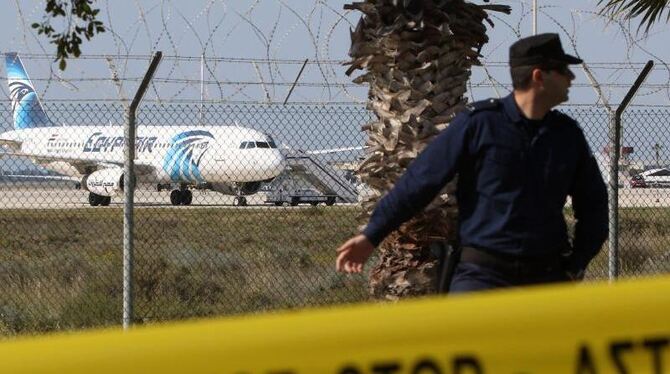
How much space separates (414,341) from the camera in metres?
3.23

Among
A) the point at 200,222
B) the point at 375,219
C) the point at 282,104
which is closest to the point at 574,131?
the point at 375,219

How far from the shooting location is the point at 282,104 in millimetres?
9727

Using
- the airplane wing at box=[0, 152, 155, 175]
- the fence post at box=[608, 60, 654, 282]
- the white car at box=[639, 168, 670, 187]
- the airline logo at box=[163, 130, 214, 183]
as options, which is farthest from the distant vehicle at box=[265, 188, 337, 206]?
the fence post at box=[608, 60, 654, 282]

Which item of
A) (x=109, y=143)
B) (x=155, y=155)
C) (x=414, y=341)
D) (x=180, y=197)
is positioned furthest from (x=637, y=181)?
(x=109, y=143)

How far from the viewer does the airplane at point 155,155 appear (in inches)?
1453

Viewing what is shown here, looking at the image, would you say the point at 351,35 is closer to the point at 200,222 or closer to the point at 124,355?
the point at 124,355

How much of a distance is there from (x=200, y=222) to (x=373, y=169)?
14.6m

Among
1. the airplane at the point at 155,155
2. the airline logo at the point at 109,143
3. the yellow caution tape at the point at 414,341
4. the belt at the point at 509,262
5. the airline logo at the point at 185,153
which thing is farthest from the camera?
the airline logo at the point at 109,143

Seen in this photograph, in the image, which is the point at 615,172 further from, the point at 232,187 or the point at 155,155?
the point at 155,155

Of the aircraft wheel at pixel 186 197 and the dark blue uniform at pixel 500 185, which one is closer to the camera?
the dark blue uniform at pixel 500 185

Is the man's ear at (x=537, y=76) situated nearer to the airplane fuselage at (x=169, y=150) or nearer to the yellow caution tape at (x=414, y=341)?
the yellow caution tape at (x=414, y=341)

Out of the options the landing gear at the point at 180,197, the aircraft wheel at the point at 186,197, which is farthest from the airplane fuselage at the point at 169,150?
the landing gear at the point at 180,197

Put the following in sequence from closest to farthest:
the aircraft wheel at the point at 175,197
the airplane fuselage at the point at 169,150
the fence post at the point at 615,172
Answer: the fence post at the point at 615,172
the aircraft wheel at the point at 175,197
the airplane fuselage at the point at 169,150

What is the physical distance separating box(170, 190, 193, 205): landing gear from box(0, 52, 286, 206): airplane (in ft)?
0.26
